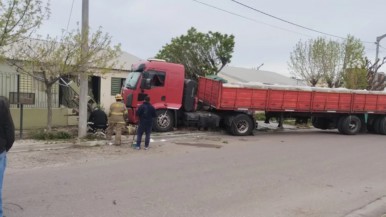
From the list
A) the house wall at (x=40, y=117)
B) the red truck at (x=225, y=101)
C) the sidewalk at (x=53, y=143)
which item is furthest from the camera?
the red truck at (x=225, y=101)

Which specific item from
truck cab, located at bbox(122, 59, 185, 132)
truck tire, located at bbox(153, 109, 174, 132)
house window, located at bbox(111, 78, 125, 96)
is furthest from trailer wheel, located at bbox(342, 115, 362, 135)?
house window, located at bbox(111, 78, 125, 96)

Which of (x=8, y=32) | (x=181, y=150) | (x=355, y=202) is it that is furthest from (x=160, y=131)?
(x=355, y=202)

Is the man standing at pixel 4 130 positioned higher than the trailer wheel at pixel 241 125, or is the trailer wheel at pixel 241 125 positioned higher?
the man standing at pixel 4 130

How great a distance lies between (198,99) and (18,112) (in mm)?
7119

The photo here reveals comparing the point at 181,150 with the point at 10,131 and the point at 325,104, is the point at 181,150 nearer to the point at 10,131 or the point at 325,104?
the point at 10,131

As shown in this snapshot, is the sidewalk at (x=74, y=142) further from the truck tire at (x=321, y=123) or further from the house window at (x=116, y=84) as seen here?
the house window at (x=116, y=84)

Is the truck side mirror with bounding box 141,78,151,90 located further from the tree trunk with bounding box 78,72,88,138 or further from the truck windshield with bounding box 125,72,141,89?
the tree trunk with bounding box 78,72,88,138

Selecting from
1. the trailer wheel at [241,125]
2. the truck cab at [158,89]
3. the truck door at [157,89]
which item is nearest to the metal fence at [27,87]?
the truck cab at [158,89]

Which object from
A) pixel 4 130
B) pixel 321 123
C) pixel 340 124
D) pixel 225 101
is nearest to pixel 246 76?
pixel 321 123

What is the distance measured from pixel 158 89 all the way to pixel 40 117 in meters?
4.49

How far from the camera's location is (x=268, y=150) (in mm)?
13789

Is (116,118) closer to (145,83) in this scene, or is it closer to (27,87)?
(145,83)

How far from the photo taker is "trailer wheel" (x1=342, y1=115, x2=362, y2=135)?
21031mm

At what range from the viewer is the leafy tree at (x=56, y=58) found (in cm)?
1359
